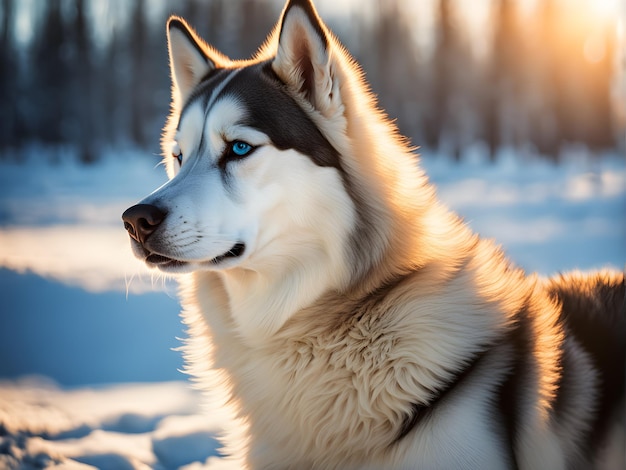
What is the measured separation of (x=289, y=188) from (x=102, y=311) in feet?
6.68

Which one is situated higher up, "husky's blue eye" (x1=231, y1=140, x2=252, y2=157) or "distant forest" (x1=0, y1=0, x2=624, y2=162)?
"distant forest" (x1=0, y1=0, x2=624, y2=162)

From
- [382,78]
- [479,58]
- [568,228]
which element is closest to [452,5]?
[382,78]

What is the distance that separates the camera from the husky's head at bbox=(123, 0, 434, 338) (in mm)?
1756

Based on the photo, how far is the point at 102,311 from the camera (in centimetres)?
344

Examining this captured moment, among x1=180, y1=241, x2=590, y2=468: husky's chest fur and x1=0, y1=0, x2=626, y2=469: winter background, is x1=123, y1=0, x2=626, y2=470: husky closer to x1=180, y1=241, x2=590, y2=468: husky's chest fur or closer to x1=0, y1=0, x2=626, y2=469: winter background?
x1=180, y1=241, x2=590, y2=468: husky's chest fur

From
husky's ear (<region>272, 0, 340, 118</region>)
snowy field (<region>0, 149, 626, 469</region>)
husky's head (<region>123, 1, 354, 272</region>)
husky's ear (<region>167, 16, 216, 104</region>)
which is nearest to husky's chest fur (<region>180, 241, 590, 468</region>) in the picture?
husky's head (<region>123, 1, 354, 272</region>)

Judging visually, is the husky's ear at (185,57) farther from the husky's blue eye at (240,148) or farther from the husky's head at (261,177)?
the husky's blue eye at (240,148)

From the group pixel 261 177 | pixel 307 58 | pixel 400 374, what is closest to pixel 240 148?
pixel 261 177

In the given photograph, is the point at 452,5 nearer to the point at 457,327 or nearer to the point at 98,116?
the point at 98,116

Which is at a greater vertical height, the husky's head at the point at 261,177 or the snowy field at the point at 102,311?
the husky's head at the point at 261,177

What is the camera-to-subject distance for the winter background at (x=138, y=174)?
2529 millimetres

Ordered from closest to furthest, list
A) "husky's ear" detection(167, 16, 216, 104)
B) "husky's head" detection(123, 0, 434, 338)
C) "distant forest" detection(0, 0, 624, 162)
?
"husky's head" detection(123, 0, 434, 338), "husky's ear" detection(167, 16, 216, 104), "distant forest" detection(0, 0, 624, 162)

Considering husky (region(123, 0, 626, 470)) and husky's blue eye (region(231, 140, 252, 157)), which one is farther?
husky's blue eye (region(231, 140, 252, 157))

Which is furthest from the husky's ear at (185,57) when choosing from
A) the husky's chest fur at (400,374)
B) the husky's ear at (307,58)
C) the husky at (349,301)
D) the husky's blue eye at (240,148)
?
the husky's chest fur at (400,374)
